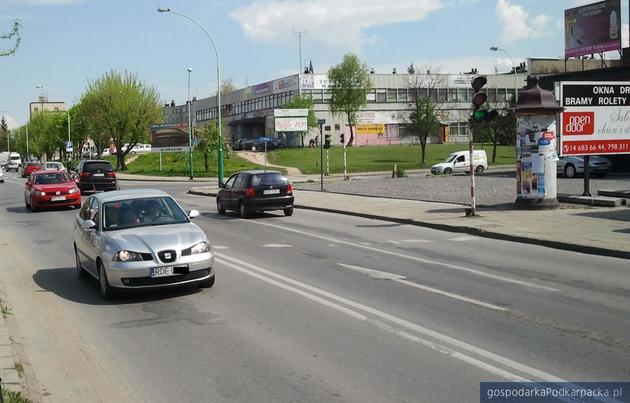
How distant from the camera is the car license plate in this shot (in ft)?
28.5

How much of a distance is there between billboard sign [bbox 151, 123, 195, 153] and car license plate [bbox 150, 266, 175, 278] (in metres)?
54.3

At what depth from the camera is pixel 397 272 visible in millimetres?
10836

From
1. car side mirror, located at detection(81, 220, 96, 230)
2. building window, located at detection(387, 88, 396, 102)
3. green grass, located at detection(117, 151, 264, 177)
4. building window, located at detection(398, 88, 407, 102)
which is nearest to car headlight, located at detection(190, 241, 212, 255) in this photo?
car side mirror, located at detection(81, 220, 96, 230)

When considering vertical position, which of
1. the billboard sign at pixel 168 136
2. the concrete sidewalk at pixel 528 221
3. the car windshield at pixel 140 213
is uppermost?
the billboard sign at pixel 168 136

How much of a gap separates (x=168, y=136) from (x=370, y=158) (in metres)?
20.4

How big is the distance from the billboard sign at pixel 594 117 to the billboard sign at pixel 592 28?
102 feet

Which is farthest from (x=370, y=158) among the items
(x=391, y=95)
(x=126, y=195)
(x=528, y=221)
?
(x=126, y=195)

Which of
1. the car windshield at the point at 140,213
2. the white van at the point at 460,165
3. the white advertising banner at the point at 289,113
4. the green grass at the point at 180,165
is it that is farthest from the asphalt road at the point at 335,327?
the green grass at the point at 180,165

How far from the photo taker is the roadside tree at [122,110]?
2670 inches

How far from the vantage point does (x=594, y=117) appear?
21.5 meters

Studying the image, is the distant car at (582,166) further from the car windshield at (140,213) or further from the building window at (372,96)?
the building window at (372,96)

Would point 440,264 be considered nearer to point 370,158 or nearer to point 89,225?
point 89,225

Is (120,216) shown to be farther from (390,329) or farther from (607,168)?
(607,168)

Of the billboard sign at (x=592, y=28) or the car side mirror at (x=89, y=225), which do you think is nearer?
the car side mirror at (x=89, y=225)
